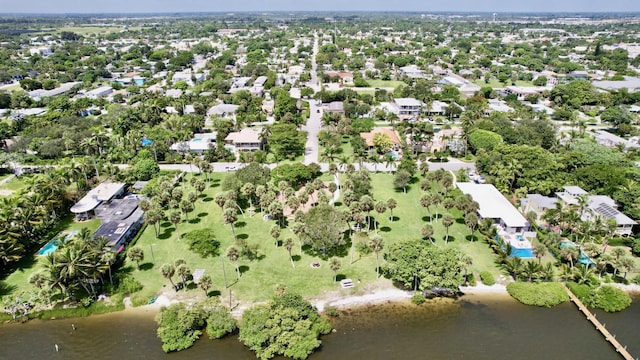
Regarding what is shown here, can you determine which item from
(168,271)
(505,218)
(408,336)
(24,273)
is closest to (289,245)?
(168,271)

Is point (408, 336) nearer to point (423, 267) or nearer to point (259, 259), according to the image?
point (423, 267)

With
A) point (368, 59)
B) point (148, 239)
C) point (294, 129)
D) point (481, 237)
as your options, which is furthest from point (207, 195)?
point (368, 59)

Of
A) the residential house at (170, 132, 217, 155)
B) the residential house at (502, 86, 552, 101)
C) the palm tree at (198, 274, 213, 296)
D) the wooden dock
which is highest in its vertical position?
the residential house at (502, 86, 552, 101)

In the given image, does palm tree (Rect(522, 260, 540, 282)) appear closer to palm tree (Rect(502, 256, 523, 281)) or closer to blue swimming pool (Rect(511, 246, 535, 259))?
palm tree (Rect(502, 256, 523, 281))

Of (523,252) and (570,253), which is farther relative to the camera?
(523,252)

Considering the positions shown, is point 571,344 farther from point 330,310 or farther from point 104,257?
point 104,257

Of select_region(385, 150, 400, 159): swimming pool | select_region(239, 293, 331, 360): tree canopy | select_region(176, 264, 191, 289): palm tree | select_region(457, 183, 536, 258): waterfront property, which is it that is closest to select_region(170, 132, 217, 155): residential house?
select_region(385, 150, 400, 159): swimming pool
